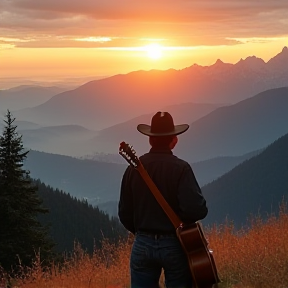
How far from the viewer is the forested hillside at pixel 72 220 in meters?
77.9

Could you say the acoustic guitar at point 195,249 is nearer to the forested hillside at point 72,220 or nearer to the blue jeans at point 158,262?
the blue jeans at point 158,262

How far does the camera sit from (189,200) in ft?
14.0

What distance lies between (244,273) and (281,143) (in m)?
180

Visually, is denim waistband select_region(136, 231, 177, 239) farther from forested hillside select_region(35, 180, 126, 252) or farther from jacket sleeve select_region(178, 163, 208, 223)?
forested hillside select_region(35, 180, 126, 252)

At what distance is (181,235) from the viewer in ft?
14.0

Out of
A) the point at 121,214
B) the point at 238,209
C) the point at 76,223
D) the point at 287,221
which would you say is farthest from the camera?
the point at 238,209

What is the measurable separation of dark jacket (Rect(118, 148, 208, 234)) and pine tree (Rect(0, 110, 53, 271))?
13.9 m

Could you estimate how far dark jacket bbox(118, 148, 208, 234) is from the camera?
430cm

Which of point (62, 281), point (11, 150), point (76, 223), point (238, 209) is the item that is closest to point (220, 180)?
point (238, 209)

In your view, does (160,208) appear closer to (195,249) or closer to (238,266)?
(195,249)

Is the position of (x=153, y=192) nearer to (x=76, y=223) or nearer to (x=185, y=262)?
(x=185, y=262)

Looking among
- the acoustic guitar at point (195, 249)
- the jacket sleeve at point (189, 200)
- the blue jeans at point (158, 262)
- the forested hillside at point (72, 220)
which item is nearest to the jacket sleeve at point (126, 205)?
the blue jeans at point (158, 262)

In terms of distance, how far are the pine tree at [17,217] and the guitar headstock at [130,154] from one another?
14095mm

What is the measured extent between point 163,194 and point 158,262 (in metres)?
0.60
